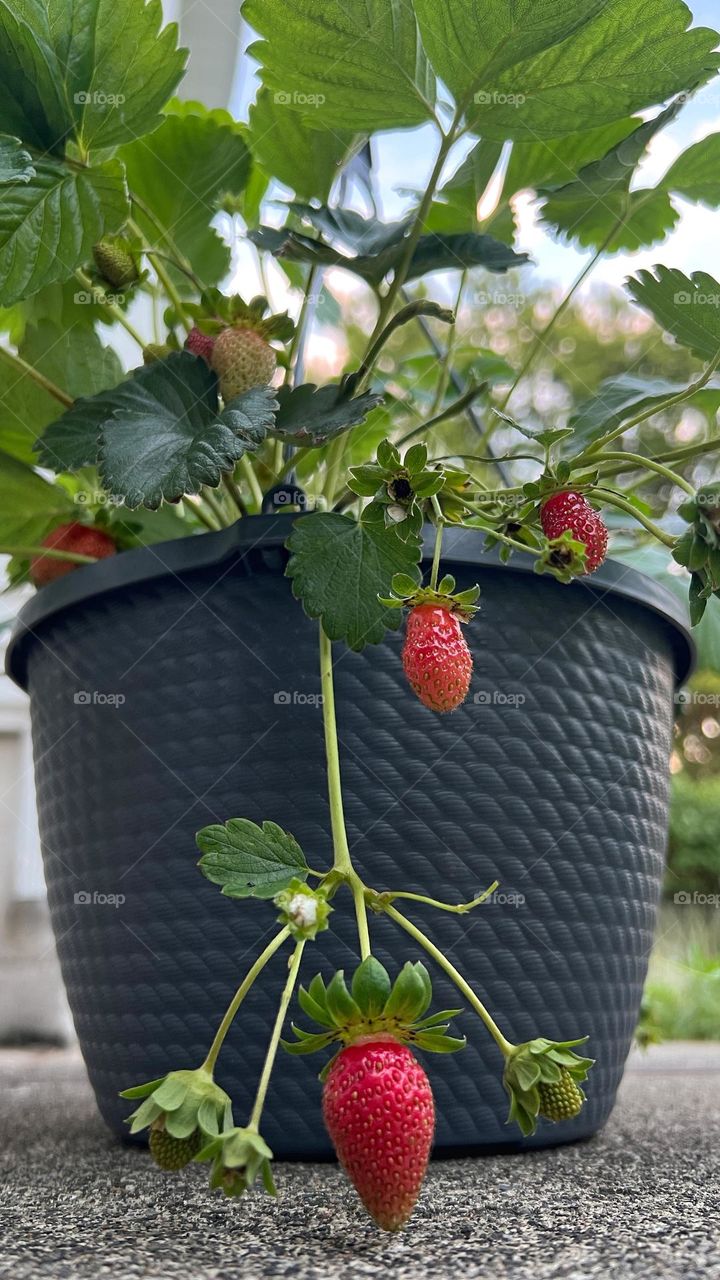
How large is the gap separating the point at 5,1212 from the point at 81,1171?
0.32 feet

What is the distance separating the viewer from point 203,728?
54 cm

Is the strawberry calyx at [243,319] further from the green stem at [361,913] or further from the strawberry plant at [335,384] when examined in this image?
the green stem at [361,913]

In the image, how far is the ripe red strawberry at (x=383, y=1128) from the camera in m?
0.35

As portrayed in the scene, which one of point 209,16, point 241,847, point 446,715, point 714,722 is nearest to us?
point 241,847

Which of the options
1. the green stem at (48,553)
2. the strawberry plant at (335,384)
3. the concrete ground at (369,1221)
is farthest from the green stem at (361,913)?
the green stem at (48,553)

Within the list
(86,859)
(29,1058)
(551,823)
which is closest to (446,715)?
(551,823)

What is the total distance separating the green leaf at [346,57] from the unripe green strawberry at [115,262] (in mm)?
126

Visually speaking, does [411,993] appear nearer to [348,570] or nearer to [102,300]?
[348,570]

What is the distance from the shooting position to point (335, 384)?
0.58 m

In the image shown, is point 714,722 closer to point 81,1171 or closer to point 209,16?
point 209,16

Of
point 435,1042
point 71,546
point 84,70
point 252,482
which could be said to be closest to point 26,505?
point 71,546

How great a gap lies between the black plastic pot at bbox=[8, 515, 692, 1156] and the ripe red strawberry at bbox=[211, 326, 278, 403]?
0.10 meters

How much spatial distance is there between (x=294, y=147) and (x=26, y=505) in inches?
11.4

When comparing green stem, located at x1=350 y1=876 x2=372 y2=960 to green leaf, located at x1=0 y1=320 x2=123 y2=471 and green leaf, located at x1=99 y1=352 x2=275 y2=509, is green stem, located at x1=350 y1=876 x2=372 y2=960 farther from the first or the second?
green leaf, located at x1=0 y1=320 x2=123 y2=471
